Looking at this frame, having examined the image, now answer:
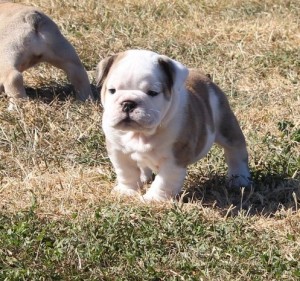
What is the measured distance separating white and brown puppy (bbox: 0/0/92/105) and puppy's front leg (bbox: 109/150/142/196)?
6.47 ft

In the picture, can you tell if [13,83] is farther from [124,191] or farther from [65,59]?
[124,191]

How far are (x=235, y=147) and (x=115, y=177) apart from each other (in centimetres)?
81

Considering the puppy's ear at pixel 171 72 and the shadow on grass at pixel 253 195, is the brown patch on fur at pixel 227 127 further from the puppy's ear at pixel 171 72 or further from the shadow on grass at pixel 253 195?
the puppy's ear at pixel 171 72

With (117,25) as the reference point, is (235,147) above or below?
above

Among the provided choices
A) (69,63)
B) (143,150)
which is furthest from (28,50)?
(143,150)

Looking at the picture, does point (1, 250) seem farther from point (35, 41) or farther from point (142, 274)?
point (35, 41)

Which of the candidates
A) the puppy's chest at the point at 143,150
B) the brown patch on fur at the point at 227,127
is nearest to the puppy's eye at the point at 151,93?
the puppy's chest at the point at 143,150

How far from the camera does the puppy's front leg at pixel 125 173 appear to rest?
17.3 feet

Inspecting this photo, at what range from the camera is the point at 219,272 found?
4.45 meters

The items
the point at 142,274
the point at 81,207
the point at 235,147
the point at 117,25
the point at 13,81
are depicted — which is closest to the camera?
the point at 142,274

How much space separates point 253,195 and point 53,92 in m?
2.61

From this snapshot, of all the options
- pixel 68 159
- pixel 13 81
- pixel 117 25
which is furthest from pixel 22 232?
pixel 117 25

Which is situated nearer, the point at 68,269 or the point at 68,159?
the point at 68,269

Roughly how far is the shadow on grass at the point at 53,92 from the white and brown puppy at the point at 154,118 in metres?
1.99
